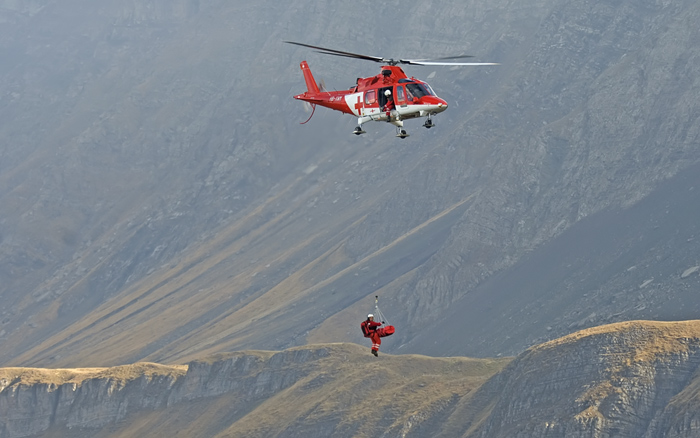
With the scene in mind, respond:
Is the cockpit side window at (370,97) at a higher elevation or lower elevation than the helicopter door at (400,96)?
higher

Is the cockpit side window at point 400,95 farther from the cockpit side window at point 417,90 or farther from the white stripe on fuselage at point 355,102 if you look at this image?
the white stripe on fuselage at point 355,102

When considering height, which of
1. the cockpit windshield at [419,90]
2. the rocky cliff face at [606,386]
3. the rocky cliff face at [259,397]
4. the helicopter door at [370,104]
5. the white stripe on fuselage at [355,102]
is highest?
the rocky cliff face at [259,397]

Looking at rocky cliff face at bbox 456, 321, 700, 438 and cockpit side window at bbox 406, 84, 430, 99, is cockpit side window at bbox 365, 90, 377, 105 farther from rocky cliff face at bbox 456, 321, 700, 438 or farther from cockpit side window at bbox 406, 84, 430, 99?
rocky cliff face at bbox 456, 321, 700, 438

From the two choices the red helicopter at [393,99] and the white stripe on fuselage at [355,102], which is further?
the white stripe on fuselage at [355,102]

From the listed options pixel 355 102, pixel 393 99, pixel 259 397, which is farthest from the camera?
pixel 259 397

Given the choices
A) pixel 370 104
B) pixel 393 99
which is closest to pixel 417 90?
pixel 393 99

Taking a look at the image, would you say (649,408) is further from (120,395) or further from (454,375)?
(120,395)

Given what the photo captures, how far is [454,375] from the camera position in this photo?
158 m

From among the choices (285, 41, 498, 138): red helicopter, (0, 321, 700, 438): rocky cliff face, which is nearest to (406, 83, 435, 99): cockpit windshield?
(285, 41, 498, 138): red helicopter

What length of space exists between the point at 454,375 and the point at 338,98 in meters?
76.8

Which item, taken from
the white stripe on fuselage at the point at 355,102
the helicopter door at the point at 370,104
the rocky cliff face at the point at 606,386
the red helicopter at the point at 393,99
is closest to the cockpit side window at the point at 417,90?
the red helicopter at the point at 393,99

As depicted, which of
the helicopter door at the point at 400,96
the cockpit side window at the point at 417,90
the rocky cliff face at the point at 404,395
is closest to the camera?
the cockpit side window at the point at 417,90

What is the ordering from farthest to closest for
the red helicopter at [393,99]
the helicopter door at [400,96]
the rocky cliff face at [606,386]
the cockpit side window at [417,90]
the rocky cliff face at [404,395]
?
the rocky cliff face at [404,395], the rocky cliff face at [606,386], the helicopter door at [400,96], the cockpit side window at [417,90], the red helicopter at [393,99]

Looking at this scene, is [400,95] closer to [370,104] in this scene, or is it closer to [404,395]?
[370,104]
